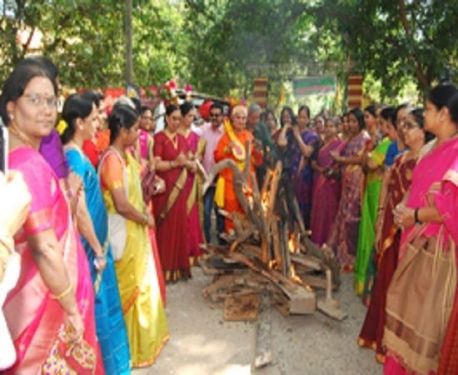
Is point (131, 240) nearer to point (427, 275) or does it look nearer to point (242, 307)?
point (242, 307)

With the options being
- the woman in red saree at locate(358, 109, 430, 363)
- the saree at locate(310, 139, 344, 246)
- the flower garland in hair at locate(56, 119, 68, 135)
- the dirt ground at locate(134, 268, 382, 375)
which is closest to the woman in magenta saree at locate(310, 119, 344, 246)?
the saree at locate(310, 139, 344, 246)

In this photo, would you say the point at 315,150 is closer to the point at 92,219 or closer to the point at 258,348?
the point at 258,348

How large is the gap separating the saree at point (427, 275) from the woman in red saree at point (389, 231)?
22.2 inches

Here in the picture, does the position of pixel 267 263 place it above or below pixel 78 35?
below

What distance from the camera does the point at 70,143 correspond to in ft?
8.21

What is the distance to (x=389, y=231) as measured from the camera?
334 cm

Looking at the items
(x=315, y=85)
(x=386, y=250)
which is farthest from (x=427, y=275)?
(x=315, y=85)

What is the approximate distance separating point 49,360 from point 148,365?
1584 mm

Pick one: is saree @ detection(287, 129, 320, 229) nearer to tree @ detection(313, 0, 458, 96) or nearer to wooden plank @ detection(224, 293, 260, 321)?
wooden plank @ detection(224, 293, 260, 321)

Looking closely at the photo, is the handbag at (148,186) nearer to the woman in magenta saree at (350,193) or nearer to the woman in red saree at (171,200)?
the woman in red saree at (171,200)

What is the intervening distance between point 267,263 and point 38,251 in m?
3.03

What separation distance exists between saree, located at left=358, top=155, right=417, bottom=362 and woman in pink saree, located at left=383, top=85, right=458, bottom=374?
23.8 inches

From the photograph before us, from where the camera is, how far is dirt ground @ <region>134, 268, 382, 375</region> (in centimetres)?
330

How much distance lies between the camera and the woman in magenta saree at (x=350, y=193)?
510 cm
